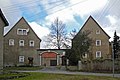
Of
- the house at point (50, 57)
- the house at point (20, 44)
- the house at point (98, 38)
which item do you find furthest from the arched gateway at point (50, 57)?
the house at point (98, 38)

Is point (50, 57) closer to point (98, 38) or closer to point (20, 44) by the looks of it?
point (20, 44)

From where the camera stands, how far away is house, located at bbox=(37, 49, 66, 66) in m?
65.2

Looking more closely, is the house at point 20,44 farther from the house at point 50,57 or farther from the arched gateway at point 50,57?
the arched gateway at point 50,57

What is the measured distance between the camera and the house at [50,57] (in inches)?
2569

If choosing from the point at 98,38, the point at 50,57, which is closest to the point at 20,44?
the point at 50,57

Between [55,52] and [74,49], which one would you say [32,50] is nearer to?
[55,52]

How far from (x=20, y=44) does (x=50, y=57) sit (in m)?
8.18

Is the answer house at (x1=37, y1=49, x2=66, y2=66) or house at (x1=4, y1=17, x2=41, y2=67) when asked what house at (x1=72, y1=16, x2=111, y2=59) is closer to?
house at (x1=37, y1=49, x2=66, y2=66)

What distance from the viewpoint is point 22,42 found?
67.1 metres

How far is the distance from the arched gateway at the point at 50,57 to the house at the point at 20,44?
1.50m

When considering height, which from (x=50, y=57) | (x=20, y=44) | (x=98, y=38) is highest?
(x=98, y=38)

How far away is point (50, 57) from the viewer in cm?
6562

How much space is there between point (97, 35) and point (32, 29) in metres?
16.1

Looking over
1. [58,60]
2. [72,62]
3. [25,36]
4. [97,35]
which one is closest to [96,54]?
[97,35]
